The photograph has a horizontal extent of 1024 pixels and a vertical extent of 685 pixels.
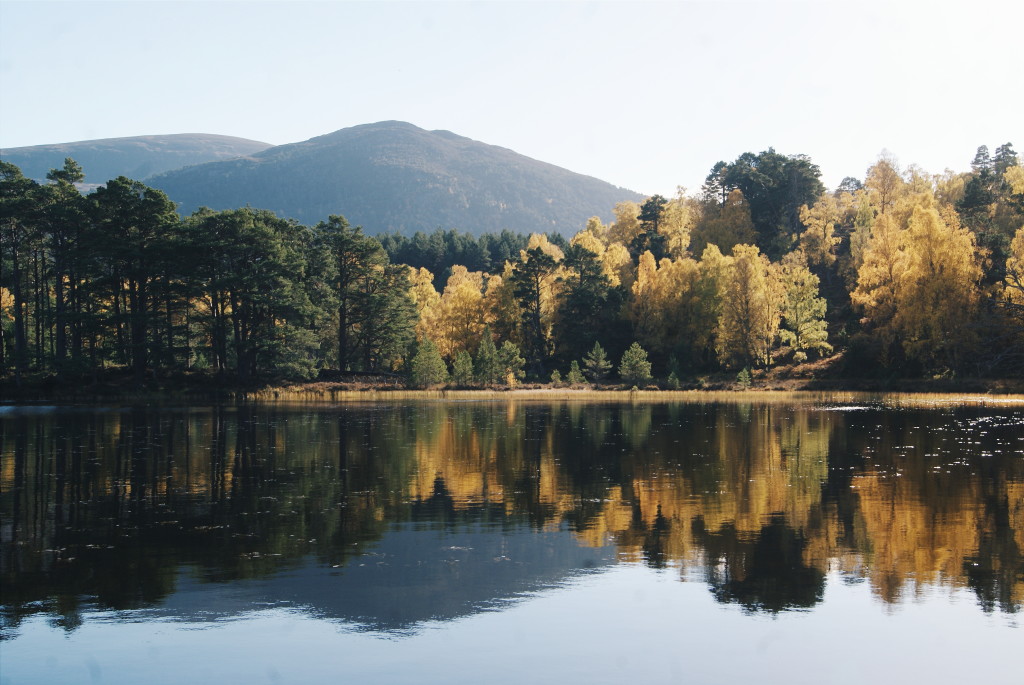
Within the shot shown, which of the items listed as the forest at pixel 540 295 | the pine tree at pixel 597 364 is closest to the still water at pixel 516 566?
the forest at pixel 540 295

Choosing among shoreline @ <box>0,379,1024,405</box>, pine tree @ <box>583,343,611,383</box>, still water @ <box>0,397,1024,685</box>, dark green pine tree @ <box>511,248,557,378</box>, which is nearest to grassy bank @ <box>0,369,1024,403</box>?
shoreline @ <box>0,379,1024,405</box>

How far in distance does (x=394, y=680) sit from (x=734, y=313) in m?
91.5

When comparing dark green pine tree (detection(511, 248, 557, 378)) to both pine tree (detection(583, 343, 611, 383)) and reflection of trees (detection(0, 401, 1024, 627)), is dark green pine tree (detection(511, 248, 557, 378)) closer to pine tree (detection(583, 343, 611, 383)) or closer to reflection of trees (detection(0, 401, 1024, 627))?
pine tree (detection(583, 343, 611, 383))

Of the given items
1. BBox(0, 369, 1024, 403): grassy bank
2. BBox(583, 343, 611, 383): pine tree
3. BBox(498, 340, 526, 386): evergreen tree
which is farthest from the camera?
BBox(583, 343, 611, 383): pine tree

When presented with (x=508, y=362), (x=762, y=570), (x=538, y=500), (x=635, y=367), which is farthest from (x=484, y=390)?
(x=762, y=570)

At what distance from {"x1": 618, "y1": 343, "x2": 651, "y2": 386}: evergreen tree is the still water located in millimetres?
58979

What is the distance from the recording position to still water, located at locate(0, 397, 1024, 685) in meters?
11.7

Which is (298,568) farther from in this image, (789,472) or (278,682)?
(789,472)

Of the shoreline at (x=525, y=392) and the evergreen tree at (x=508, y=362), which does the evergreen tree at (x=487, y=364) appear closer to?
the evergreen tree at (x=508, y=362)

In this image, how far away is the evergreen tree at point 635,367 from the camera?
308ft

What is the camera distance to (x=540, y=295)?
381 ft

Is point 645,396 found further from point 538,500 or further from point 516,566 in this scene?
point 516,566

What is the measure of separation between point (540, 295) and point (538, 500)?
306ft

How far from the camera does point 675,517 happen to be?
819 inches
